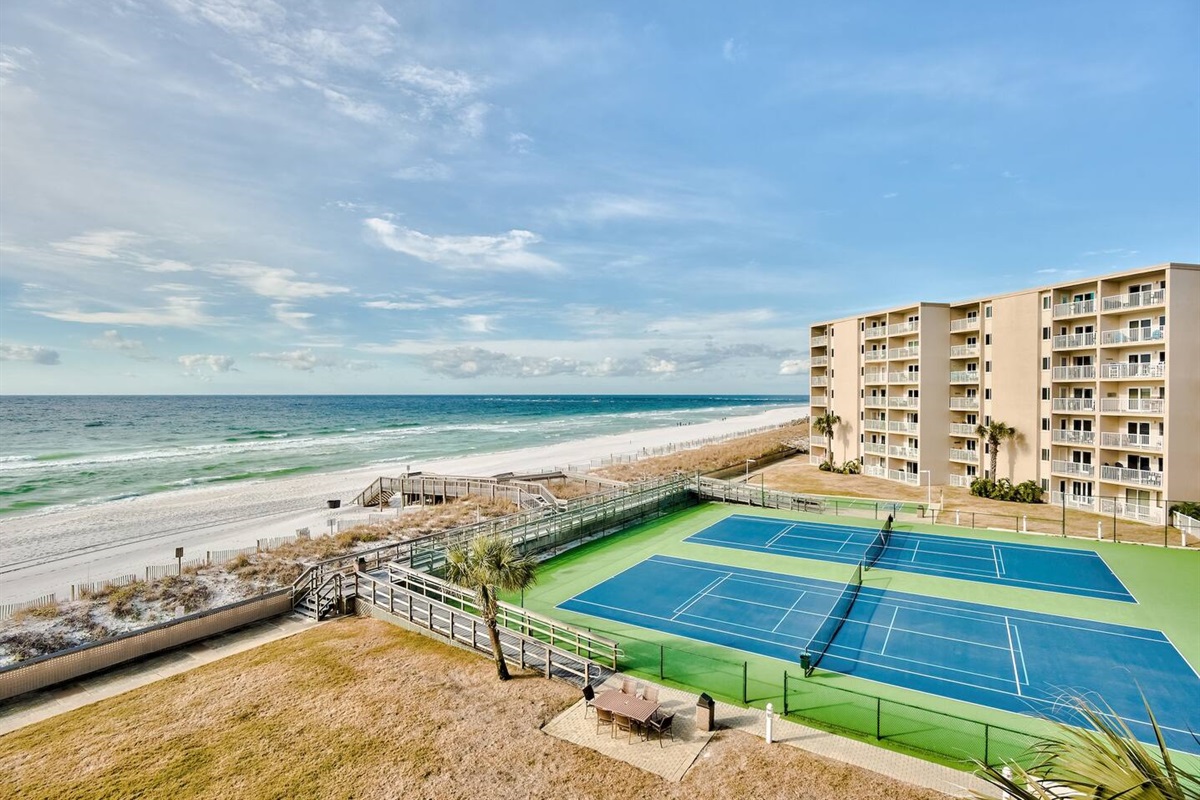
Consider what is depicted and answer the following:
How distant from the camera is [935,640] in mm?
18375

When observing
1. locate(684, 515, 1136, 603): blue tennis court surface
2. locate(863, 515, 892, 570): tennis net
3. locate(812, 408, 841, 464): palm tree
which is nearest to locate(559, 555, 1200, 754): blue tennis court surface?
locate(863, 515, 892, 570): tennis net

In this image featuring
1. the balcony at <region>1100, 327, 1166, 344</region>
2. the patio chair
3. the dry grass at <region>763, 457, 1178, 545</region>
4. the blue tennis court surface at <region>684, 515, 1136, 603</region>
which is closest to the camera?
the patio chair

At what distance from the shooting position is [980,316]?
42625 mm

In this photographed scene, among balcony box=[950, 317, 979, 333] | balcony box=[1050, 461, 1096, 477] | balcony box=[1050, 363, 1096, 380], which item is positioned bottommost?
balcony box=[1050, 461, 1096, 477]

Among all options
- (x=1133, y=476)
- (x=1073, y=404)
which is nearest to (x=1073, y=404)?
(x=1073, y=404)

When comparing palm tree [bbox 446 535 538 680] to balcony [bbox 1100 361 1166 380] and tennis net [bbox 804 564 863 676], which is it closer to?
tennis net [bbox 804 564 863 676]

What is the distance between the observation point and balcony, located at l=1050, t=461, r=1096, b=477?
3569cm

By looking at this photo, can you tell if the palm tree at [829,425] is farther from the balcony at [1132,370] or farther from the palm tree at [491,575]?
the palm tree at [491,575]

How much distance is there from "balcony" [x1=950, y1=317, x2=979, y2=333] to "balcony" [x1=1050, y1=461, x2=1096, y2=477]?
10833 mm

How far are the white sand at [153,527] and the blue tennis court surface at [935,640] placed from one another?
25245 millimetres

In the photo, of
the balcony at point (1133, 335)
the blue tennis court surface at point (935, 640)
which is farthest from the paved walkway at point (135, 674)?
the balcony at point (1133, 335)

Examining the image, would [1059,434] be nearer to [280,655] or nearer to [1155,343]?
[1155,343]

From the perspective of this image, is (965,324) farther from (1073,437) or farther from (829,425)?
(829,425)

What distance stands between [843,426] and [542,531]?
35351mm
